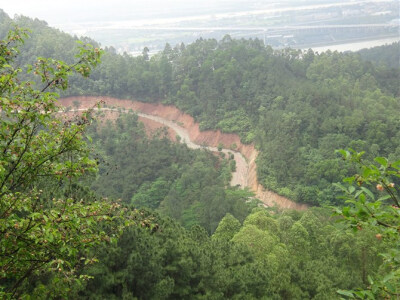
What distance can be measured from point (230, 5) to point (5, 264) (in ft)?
411

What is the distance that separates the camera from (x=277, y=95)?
41.0 m

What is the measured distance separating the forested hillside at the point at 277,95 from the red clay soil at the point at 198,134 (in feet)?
2.11

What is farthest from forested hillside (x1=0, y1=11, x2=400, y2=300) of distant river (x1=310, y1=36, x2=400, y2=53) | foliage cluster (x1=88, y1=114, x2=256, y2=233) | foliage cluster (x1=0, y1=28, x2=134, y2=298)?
distant river (x1=310, y1=36, x2=400, y2=53)

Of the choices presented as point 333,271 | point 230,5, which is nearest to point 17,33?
point 333,271

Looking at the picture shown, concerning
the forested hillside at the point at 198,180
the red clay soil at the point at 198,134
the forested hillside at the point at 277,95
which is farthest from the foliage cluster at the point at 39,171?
the red clay soil at the point at 198,134

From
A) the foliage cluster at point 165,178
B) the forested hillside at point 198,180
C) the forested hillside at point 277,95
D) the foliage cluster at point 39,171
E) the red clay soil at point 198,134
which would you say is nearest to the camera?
the foliage cluster at point 39,171

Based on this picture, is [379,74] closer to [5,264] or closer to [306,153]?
[306,153]

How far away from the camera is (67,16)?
12756cm

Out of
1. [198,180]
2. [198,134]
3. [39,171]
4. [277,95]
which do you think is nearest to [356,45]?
[277,95]

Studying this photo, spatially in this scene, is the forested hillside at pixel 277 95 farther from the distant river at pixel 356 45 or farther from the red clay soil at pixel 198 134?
the distant river at pixel 356 45

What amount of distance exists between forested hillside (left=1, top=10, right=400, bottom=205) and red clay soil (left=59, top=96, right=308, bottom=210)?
0.64m

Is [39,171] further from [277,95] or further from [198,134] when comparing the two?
[198,134]

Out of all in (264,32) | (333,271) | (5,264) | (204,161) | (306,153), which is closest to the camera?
(5,264)

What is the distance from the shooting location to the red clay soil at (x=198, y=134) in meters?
A: 30.5
